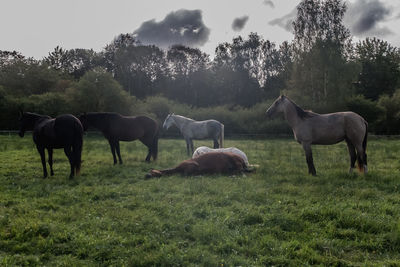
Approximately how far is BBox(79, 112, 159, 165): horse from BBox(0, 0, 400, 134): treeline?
8.92 m

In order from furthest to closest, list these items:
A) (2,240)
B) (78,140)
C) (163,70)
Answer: (163,70), (78,140), (2,240)

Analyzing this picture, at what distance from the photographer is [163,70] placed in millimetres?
56375

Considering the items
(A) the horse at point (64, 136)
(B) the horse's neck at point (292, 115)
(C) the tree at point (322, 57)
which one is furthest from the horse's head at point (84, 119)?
(C) the tree at point (322, 57)

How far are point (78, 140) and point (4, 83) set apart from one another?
38.9m

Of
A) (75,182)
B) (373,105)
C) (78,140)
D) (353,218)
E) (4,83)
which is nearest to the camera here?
(353,218)

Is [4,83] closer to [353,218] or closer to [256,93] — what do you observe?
[256,93]

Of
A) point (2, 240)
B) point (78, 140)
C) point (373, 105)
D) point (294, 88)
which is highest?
point (294, 88)

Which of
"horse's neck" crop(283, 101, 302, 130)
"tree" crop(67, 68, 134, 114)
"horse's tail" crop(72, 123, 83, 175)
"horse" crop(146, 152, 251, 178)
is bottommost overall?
"horse" crop(146, 152, 251, 178)

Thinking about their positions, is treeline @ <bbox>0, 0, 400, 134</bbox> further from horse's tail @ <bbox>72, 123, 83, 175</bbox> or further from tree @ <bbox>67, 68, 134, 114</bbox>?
horse's tail @ <bbox>72, 123, 83, 175</bbox>

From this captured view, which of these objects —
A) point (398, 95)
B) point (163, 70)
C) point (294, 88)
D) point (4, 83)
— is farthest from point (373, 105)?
point (4, 83)

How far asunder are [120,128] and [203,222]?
23.7 ft

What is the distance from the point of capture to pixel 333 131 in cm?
779

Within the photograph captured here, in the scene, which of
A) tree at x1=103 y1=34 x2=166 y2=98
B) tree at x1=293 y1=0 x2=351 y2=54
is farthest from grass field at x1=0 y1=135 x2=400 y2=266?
tree at x1=103 y1=34 x2=166 y2=98

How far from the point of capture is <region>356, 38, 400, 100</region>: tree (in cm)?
4278
